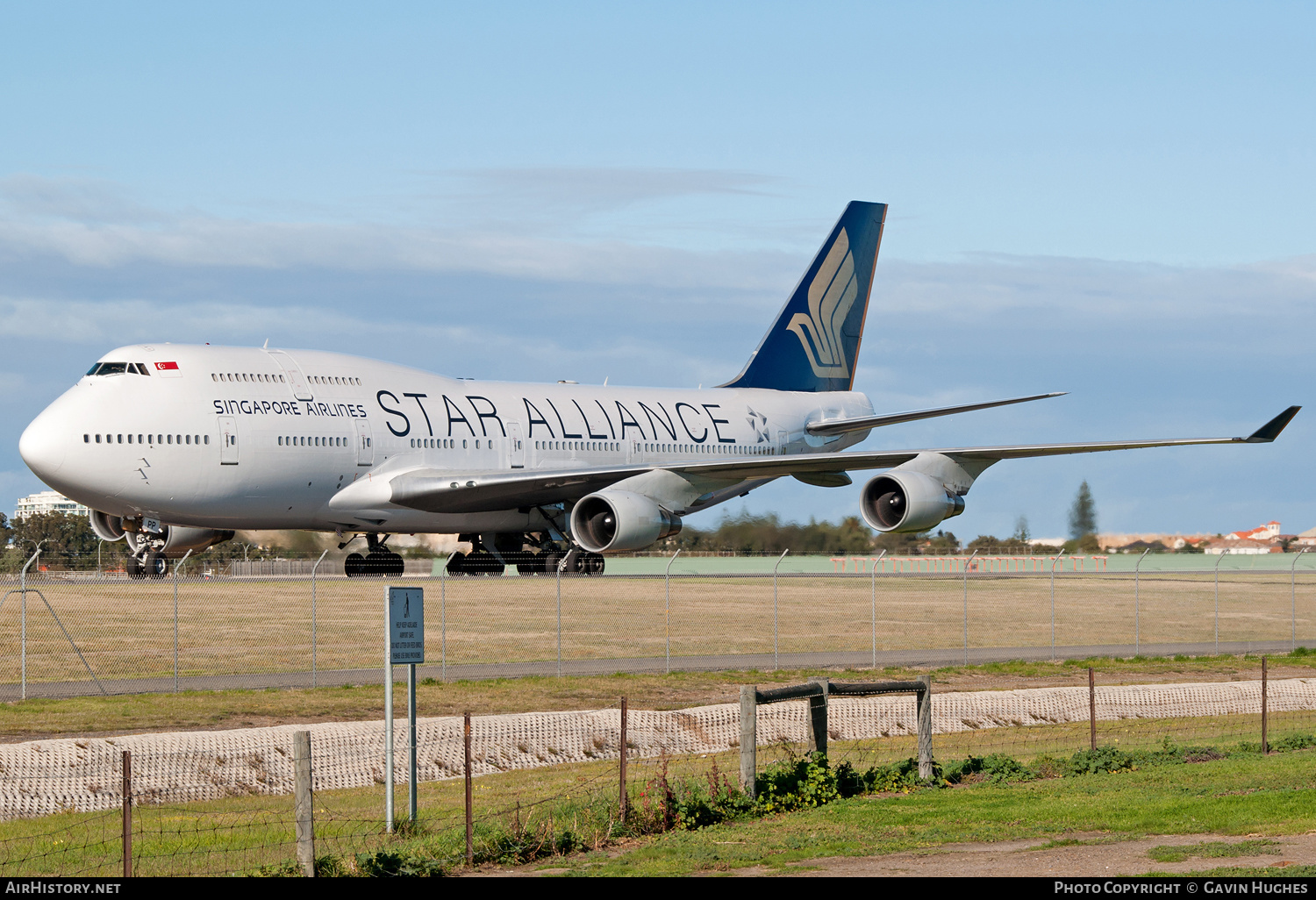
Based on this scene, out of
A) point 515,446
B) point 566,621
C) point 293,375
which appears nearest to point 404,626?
point 566,621

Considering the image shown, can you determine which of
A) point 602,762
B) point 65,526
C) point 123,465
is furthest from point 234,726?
point 65,526

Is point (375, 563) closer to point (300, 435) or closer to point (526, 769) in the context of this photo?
point (300, 435)

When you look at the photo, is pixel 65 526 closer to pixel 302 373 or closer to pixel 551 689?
pixel 302 373

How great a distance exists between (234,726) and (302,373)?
677 inches

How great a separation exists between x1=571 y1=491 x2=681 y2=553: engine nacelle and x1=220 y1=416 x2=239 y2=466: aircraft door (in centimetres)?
718

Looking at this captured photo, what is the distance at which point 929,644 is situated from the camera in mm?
27547

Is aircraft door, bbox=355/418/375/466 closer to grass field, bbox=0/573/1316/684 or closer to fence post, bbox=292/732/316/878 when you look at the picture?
grass field, bbox=0/573/1316/684

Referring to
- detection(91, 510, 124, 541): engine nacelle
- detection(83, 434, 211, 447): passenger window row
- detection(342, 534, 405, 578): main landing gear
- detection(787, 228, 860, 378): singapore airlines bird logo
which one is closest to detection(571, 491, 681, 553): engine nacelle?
detection(342, 534, 405, 578): main landing gear

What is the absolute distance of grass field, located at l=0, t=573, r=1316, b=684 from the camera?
23.5m

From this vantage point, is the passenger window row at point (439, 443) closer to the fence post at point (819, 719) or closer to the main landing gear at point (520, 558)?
the main landing gear at point (520, 558)

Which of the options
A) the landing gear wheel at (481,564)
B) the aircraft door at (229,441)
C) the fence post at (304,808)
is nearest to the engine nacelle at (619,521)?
the landing gear wheel at (481,564)

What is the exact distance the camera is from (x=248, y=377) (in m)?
31.0

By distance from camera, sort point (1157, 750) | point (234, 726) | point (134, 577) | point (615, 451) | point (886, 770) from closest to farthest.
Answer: point (886, 770) < point (1157, 750) < point (234, 726) < point (134, 577) < point (615, 451)

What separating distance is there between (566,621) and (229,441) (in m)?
7.54
